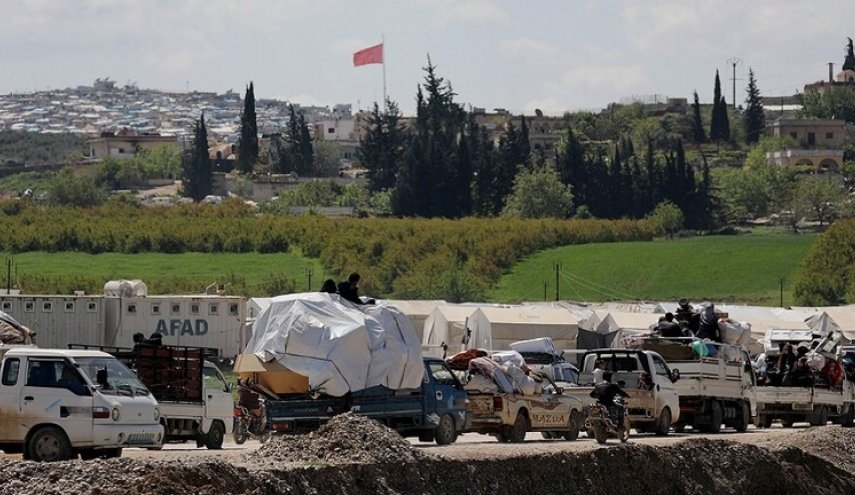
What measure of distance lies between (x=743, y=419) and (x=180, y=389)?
38.9 ft

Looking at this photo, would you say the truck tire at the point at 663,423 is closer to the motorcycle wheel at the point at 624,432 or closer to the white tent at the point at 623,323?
the motorcycle wheel at the point at 624,432

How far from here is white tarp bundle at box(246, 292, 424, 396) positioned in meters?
26.6

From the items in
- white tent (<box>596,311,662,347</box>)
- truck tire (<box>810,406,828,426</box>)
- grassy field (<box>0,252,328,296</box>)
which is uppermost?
truck tire (<box>810,406,828,426</box>)

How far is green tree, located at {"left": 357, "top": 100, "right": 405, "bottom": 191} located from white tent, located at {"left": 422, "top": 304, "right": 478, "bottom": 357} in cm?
11086

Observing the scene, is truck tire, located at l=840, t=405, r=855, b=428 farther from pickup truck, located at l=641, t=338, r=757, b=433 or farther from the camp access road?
pickup truck, located at l=641, t=338, r=757, b=433

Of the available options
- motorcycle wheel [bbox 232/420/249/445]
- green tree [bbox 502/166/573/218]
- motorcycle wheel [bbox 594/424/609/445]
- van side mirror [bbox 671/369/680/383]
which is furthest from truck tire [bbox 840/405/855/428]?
green tree [bbox 502/166/573/218]

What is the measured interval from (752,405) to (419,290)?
241 feet

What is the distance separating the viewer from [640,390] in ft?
105

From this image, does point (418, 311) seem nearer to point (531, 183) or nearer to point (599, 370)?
point (599, 370)

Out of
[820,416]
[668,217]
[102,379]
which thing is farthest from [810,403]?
[668,217]

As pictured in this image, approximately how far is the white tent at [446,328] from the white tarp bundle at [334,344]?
108 ft

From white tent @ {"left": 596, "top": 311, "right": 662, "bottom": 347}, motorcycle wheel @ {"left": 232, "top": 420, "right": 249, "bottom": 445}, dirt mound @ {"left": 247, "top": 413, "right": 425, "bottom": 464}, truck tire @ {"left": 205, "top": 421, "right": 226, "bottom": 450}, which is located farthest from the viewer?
white tent @ {"left": 596, "top": 311, "right": 662, "bottom": 347}

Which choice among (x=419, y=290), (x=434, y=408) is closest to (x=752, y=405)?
(x=434, y=408)

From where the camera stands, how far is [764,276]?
11138cm
